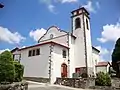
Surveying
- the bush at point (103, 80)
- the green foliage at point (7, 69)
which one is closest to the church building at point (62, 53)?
the bush at point (103, 80)

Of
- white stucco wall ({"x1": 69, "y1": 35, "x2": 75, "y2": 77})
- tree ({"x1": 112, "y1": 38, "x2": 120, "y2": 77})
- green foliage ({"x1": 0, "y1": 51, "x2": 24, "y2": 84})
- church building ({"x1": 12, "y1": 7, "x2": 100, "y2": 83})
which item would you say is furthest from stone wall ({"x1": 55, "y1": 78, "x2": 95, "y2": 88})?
tree ({"x1": 112, "y1": 38, "x2": 120, "y2": 77})

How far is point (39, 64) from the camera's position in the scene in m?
21.0

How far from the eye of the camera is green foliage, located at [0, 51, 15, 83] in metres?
11.3

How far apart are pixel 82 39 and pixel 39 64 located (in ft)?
26.6

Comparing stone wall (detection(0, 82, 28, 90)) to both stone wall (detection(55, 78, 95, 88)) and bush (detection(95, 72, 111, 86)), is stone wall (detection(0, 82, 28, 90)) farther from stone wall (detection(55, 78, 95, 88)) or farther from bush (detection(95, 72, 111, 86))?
bush (detection(95, 72, 111, 86))

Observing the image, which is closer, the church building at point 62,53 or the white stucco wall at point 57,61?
the white stucco wall at point 57,61

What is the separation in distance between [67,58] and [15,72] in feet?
37.6

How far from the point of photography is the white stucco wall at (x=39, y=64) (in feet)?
66.7

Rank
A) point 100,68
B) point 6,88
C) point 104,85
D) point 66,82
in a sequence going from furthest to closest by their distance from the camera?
point 100,68 < point 66,82 < point 104,85 < point 6,88

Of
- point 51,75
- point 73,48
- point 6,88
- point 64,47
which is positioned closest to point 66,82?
point 51,75

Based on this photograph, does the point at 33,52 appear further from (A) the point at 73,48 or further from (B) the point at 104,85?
(B) the point at 104,85

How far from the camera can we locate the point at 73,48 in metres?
24.7

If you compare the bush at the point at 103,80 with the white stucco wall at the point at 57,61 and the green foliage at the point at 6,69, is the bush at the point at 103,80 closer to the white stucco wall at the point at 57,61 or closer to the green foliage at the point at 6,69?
the white stucco wall at the point at 57,61

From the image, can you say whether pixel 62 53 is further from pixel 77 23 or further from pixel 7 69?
pixel 7 69
